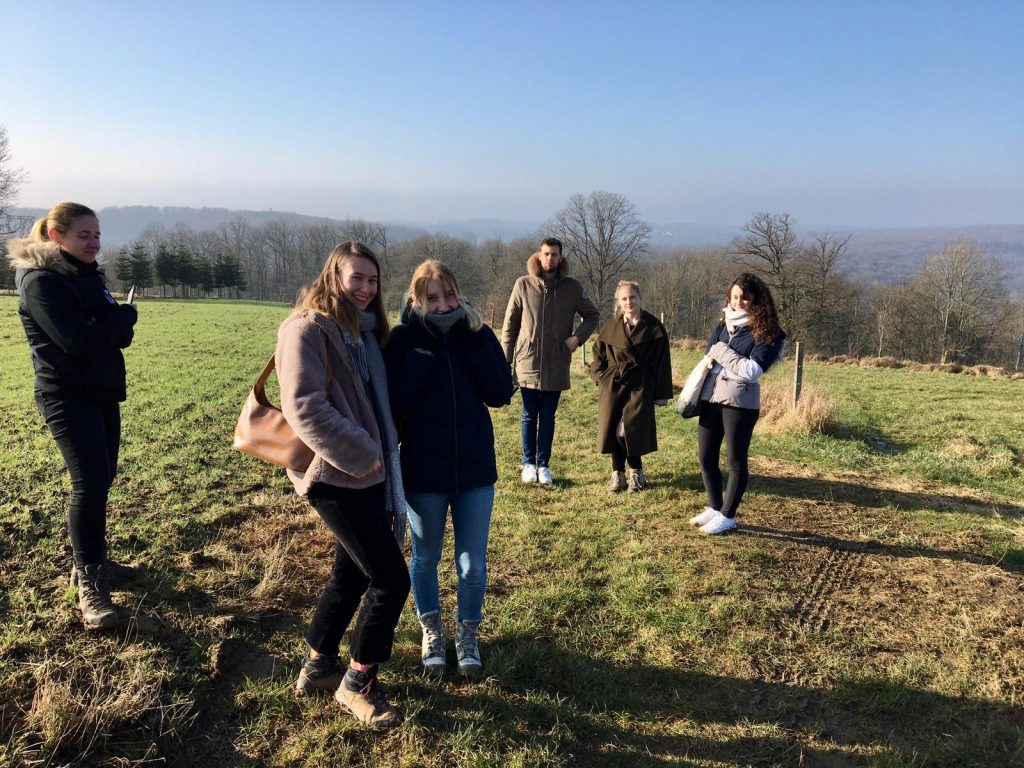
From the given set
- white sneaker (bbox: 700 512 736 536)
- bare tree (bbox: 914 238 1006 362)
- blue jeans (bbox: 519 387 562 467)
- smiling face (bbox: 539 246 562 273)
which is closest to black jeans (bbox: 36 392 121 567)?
blue jeans (bbox: 519 387 562 467)

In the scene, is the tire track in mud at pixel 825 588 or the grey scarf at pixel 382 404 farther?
the tire track in mud at pixel 825 588

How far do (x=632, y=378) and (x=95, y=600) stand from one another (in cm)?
422

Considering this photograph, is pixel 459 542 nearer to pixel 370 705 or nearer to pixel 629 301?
pixel 370 705

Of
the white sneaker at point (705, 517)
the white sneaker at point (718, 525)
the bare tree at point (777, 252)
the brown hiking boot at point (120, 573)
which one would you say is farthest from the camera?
the bare tree at point (777, 252)

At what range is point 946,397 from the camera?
13.2 m

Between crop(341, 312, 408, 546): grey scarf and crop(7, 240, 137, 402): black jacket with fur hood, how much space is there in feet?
5.17

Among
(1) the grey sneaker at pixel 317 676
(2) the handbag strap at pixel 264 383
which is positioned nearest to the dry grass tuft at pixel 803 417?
(1) the grey sneaker at pixel 317 676

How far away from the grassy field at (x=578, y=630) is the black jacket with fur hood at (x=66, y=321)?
4.26 feet

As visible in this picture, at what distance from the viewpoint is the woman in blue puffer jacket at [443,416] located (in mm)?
2793

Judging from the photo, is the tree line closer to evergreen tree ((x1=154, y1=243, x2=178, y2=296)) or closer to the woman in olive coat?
evergreen tree ((x1=154, y1=243, x2=178, y2=296))

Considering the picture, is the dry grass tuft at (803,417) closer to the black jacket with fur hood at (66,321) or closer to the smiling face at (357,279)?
the smiling face at (357,279)

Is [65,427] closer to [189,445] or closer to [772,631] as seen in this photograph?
[189,445]

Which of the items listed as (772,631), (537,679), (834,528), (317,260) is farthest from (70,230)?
(317,260)

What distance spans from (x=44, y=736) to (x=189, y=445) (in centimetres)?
455
